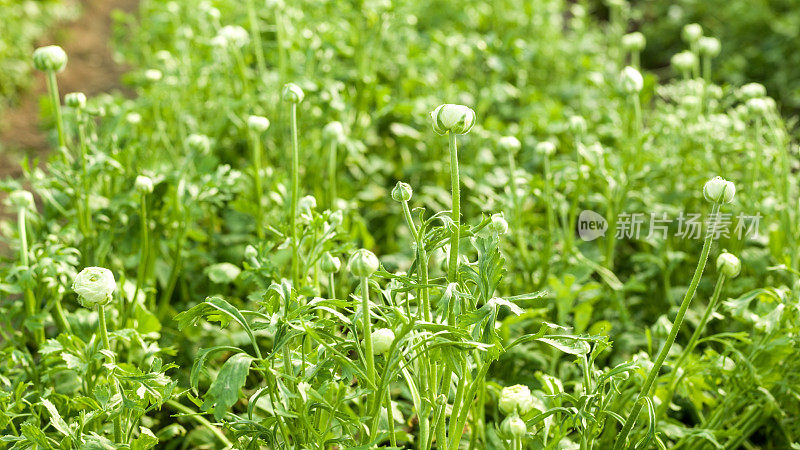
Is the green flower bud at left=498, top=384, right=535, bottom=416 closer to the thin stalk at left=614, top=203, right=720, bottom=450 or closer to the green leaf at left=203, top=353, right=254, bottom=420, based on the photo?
the thin stalk at left=614, top=203, right=720, bottom=450

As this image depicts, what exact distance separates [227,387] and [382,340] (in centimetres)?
26

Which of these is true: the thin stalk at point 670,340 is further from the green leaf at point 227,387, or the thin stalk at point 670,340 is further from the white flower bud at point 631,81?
the white flower bud at point 631,81

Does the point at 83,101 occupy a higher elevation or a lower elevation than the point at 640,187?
higher

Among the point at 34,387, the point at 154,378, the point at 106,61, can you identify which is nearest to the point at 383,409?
the point at 154,378

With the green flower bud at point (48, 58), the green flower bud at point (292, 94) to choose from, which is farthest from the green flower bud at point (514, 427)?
the green flower bud at point (48, 58)

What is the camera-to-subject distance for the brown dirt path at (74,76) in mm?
4199

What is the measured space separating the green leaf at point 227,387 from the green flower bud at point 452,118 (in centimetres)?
48

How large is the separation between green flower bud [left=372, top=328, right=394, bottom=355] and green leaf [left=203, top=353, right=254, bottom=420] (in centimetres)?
21

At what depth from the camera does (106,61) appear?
210 inches

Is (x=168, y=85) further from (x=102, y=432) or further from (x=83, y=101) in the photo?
(x=102, y=432)

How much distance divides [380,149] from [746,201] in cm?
141

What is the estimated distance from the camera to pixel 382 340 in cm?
131

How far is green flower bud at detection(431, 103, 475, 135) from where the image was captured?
1.27 m

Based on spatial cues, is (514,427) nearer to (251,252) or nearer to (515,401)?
(515,401)
